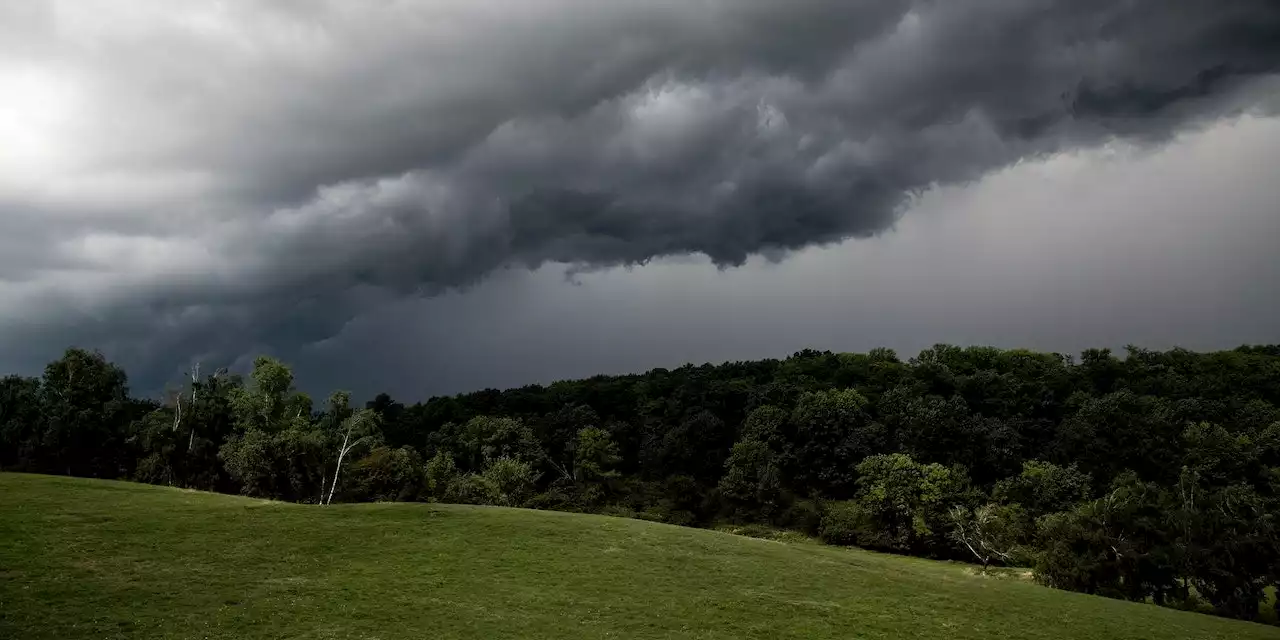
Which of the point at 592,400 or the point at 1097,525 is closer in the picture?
the point at 1097,525

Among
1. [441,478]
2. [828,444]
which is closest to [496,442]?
[441,478]

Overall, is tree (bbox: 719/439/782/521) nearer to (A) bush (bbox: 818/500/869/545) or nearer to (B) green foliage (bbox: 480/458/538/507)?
(A) bush (bbox: 818/500/869/545)

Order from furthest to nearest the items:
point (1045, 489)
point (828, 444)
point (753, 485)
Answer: point (828, 444)
point (753, 485)
point (1045, 489)

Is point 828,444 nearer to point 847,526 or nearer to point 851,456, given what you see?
point 851,456

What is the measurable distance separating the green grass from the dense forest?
24.3 metres

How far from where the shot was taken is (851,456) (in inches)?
4557

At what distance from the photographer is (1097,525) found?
60.6 meters

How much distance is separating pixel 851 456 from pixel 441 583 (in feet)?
306

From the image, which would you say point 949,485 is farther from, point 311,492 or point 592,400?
point 592,400

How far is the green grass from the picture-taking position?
89.8 feet

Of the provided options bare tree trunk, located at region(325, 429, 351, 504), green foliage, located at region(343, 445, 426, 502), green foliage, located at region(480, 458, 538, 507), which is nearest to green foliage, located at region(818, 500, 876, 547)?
green foliage, located at region(480, 458, 538, 507)

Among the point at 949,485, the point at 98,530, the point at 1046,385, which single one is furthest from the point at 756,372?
the point at 98,530

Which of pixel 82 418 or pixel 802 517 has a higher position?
pixel 82 418

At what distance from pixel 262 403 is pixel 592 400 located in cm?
8320
